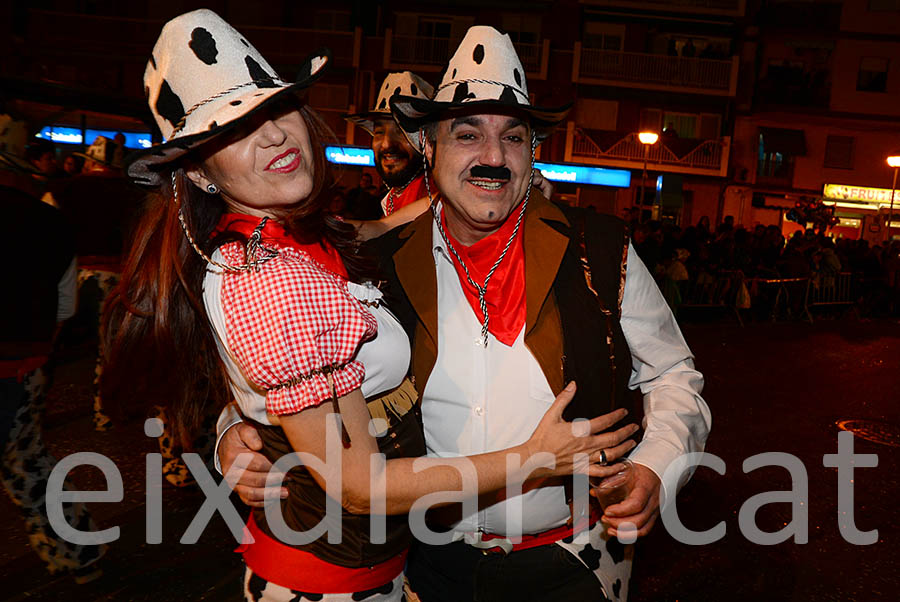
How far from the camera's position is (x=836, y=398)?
27.8ft

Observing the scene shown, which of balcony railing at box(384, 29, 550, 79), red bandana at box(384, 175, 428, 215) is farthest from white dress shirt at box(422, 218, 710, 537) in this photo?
balcony railing at box(384, 29, 550, 79)

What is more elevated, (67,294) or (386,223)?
(386,223)

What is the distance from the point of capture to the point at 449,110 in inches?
97.1

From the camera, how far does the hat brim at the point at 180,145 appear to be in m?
1.72

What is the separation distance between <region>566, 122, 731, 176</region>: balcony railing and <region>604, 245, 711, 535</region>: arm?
25.3 m

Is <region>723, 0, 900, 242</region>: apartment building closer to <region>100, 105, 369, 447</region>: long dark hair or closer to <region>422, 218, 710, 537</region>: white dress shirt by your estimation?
<region>422, 218, 710, 537</region>: white dress shirt

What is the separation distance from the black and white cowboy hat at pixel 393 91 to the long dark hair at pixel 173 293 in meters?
1.54

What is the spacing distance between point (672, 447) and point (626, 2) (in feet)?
93.6

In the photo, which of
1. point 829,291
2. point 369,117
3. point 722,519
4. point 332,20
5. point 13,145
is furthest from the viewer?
point 332,20

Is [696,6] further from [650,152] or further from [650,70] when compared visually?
[650,152]

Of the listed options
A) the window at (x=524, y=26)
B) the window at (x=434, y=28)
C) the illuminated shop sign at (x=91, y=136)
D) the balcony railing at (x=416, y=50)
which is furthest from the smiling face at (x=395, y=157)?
the window at (x=524, y=26)

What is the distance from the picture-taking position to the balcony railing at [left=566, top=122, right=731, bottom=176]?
26.7m

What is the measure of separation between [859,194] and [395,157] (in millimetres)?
29618

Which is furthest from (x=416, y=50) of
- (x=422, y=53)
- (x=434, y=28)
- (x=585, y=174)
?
(x=585, y=174)
